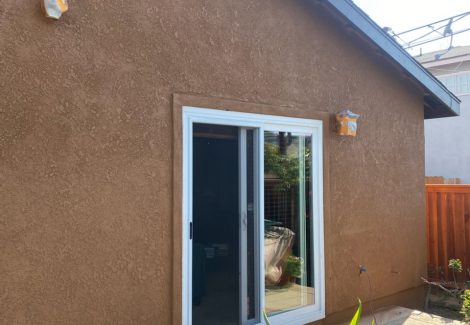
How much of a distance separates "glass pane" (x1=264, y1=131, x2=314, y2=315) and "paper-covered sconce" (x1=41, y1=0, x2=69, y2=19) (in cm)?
292

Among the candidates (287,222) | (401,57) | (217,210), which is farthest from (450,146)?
(287,222)

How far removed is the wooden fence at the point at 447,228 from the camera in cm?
952

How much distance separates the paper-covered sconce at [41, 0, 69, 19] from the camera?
13.2 ft

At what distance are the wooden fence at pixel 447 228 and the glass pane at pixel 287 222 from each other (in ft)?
15.4

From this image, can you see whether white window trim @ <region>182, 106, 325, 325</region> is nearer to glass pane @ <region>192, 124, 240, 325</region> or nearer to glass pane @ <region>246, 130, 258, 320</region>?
glass pane @ <region>246, 130, 258, 320</region>

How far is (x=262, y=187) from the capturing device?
19.1ft

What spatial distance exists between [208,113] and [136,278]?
6.68ft

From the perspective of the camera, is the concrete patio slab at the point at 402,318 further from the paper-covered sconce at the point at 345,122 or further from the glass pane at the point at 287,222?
the paper-covered sconce at the point at 345,122

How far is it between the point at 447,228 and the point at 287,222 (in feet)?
17.3

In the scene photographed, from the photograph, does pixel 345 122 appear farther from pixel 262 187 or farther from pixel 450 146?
pixel 450 146

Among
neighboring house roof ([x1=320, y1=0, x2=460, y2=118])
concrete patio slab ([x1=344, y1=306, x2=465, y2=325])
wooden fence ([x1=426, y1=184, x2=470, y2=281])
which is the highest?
neighboring house roof ([x1=320, y1=0, x2=460, y2=118])

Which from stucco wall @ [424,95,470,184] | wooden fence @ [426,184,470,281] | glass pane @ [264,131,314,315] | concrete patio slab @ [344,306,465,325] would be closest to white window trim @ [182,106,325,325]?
glass pane @ [264,131,314,315]

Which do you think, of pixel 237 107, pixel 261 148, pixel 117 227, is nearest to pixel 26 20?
pixel 117 227

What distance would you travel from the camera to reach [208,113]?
5270mm
